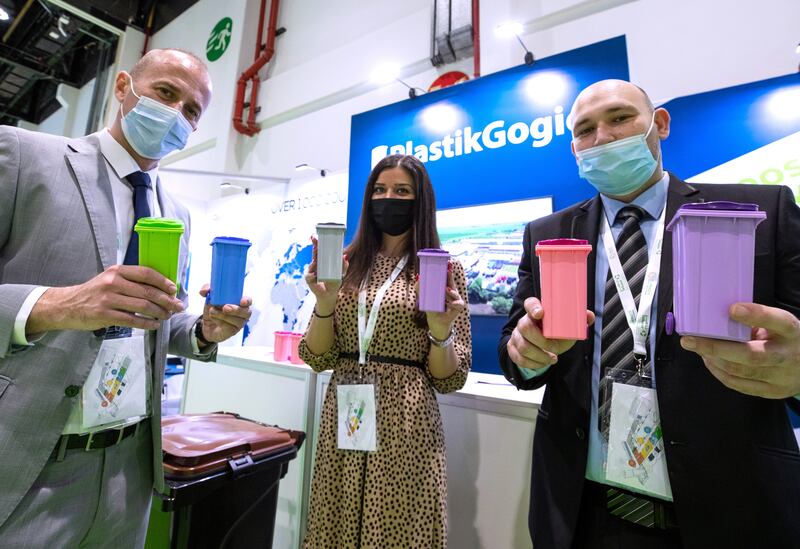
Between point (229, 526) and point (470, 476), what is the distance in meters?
1.07

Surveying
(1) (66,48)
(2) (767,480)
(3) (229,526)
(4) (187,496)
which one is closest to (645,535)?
(2) (767,480)

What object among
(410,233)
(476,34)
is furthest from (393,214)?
(476,34)

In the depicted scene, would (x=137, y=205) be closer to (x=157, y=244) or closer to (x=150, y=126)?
(x=150, y=126)

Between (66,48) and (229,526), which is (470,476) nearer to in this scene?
(229,526)

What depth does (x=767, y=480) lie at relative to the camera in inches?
32.5

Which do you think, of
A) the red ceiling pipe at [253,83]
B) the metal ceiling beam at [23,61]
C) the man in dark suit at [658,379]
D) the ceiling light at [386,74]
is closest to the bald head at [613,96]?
the man in dark suit at [658,379]

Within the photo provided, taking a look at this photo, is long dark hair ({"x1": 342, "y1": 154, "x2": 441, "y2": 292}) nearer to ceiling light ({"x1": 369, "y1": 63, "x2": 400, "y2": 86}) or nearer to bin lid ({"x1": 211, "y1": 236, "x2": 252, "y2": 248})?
bin lid ({"x1": 211, "y1": 236, "x2": 252, "y2": 248})

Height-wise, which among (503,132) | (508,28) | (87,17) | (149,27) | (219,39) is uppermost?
(149,27)

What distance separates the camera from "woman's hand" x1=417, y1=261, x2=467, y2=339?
1245 millimetres

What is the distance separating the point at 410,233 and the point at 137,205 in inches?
38.4

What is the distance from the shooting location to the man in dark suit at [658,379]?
818 mm

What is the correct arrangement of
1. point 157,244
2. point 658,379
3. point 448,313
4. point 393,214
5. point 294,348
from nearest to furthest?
point 157,244 → point 658,379 → point 448,313 → point 393,214 → point 294,348

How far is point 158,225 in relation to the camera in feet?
2.72

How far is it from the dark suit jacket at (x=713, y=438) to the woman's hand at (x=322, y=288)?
30.5 inches
